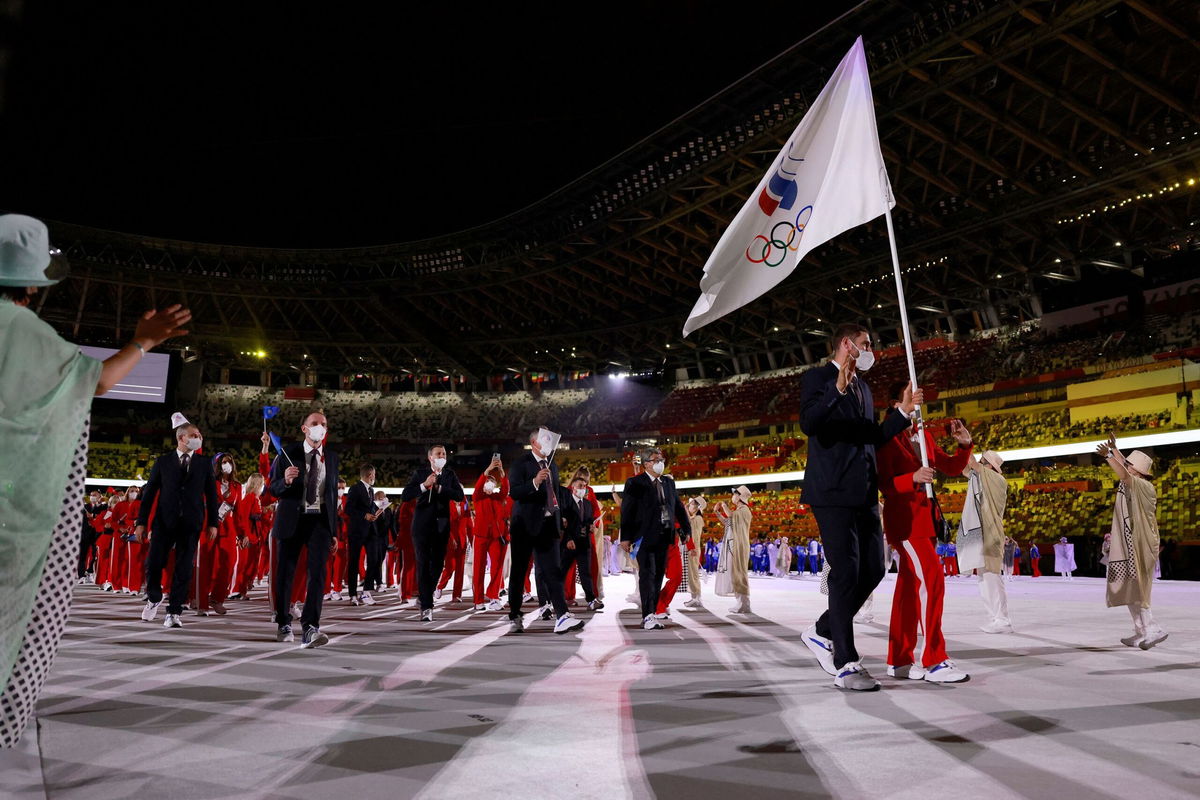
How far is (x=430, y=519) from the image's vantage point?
342 inches

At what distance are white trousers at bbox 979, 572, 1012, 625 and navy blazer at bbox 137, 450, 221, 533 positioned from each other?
312 inches

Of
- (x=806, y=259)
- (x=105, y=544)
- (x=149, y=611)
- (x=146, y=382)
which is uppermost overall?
(x=806, y=259)

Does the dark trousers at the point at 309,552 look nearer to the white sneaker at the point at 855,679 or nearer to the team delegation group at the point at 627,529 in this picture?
the team delegation group at the point at 627,529

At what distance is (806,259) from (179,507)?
25.5m

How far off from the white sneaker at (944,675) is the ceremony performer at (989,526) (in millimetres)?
3195

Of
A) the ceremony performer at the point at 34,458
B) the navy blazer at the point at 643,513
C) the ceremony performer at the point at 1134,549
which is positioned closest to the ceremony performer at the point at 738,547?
the navy blazer at the point at 643,513

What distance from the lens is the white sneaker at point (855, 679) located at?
417 centimetres

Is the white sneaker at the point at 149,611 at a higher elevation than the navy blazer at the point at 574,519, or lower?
lower

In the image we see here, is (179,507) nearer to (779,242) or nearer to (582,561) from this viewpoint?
(582,561)

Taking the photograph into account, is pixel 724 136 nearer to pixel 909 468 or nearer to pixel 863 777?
pixel 909 468

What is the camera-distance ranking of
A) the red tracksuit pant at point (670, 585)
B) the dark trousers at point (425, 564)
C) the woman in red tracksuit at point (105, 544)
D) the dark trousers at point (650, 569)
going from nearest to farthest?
the dark trousers at point (650, 569) → the dark trousers at point (425, 564) → the red tracksuit pant at point (670, 585) → the woman in red tracksuit at point (105, 544)

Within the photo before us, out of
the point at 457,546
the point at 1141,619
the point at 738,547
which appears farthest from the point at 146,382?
the point at 1141,619

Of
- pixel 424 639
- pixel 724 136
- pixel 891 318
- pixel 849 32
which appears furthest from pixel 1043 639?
pixel 891 318

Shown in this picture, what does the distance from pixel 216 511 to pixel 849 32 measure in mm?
17481
